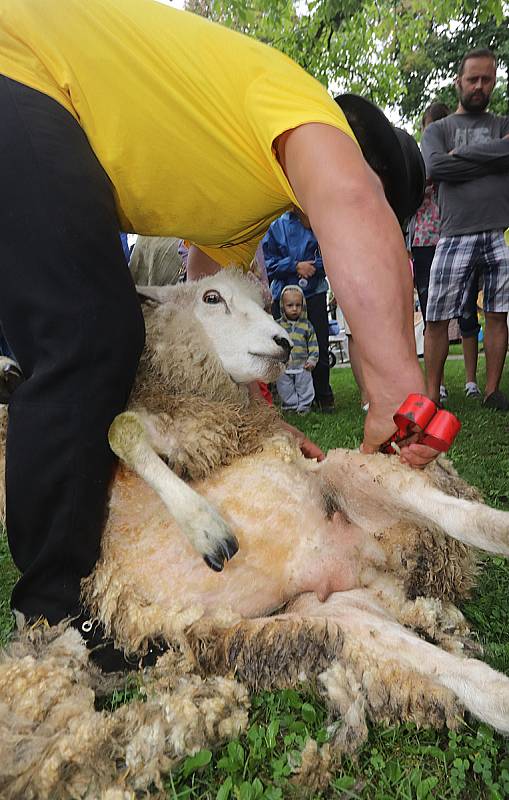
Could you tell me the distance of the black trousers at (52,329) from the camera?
54.9 inches

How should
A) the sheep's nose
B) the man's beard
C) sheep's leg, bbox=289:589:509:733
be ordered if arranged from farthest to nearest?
the man's beard < the sheep's nose < sheep's leg, bbox=289:589:509:733

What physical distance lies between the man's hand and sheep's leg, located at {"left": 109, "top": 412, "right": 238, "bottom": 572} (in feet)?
14.0

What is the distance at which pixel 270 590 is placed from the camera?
1.53 meters

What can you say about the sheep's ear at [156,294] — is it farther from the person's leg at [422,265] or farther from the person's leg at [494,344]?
the person's leg at [422,265]

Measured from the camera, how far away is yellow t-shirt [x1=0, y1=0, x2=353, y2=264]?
1.47 metres

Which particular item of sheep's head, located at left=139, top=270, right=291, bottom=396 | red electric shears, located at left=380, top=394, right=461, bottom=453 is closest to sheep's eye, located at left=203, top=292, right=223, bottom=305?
sheep's head, located at left=139, top=270, right=291, bottom=396

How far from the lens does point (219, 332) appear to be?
189 centimetres

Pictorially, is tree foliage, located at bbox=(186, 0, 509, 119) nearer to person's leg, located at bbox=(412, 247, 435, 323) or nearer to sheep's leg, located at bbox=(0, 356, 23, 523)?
person's leg, located at bbox=(412, 247, 435, 323)

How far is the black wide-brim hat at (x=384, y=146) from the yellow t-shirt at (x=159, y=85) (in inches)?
9.0

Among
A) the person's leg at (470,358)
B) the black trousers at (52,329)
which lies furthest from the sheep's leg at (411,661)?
the person's leg at (470,358)

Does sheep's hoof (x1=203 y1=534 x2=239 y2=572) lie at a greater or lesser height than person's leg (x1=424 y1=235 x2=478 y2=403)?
lesser

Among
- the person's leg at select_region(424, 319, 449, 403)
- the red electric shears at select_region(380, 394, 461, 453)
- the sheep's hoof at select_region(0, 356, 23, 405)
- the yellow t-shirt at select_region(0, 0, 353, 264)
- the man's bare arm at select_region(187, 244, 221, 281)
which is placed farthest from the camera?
the person's leg at select_region(424, 319, 449, 403)

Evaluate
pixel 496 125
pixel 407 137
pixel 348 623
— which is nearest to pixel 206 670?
pixel 348 623

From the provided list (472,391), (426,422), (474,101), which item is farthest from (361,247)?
(472,391)
